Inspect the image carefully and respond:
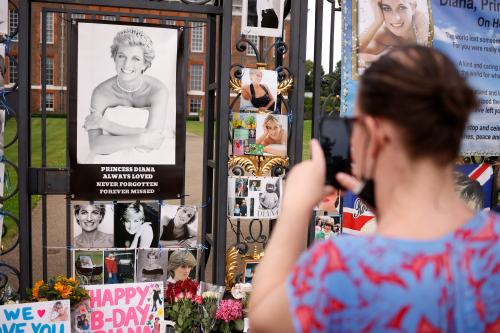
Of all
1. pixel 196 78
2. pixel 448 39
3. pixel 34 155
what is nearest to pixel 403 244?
pixel 448 39

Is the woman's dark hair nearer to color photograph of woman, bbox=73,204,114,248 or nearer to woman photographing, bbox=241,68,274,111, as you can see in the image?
woman photographing, bbox=241,68,274,111

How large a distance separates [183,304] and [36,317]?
102cm

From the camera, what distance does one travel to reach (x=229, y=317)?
3.27 meters

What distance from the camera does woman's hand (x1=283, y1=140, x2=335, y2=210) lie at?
0.92 metres

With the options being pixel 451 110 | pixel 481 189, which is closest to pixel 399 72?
pixel 451 110

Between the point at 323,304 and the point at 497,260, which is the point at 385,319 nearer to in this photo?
the point at 323,304

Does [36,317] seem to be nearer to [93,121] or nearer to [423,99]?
[93,121]

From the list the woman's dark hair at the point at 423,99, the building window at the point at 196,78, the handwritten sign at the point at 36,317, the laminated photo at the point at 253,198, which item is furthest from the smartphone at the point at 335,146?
the building window at the point at 196,78

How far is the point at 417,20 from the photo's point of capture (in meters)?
3.66

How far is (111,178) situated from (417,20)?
2.88 metres

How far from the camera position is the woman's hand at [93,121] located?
3246mm

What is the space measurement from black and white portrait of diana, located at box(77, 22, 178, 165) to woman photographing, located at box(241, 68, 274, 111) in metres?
0.59

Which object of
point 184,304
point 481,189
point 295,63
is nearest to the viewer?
point 184,304

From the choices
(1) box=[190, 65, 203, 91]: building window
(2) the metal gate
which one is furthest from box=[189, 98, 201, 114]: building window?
(2) the metal gate
